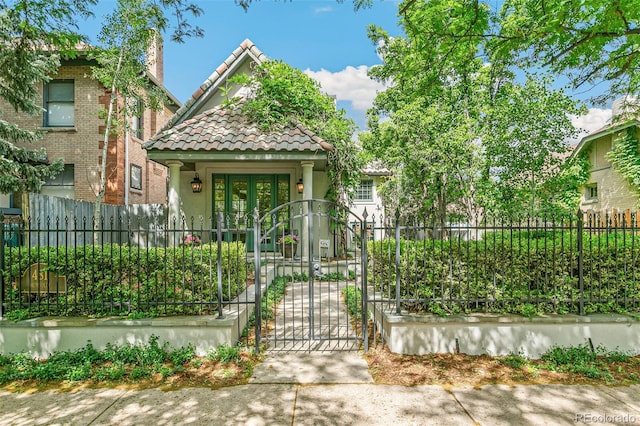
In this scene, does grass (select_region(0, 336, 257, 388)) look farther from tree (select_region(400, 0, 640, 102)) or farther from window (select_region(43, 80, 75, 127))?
window (select_region(43, 80, 75, 127))

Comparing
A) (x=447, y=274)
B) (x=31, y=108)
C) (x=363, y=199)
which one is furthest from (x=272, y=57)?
(x=363, y=199)

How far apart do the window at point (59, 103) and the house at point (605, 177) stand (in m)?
22.9

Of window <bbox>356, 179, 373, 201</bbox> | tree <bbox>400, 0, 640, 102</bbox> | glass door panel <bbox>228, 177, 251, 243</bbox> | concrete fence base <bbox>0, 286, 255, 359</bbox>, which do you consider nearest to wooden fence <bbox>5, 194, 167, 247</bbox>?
concrete fence base <bbox>0, 286, 255, 359</bbox>

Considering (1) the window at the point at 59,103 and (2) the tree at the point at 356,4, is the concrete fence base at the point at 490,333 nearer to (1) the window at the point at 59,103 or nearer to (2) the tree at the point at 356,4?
(2) the tree at the point at 356,4

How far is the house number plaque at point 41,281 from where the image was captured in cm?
506

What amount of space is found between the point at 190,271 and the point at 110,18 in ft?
27.8

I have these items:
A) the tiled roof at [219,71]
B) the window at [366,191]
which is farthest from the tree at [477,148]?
the window at [366,191]

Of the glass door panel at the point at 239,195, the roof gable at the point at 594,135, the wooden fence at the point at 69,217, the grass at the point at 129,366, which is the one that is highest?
the roof gable at the point at 594,135

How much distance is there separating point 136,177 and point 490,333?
15.2 m

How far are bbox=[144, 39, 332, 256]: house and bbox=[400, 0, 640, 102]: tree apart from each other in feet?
15.1

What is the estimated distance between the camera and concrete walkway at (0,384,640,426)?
3.36 meters

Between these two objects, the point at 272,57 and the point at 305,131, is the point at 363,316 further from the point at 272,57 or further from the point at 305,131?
the point at 272,57

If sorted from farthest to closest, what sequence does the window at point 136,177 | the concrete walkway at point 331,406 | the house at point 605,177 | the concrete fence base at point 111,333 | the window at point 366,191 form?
the window at point 366,191
the house at point 605,177
the window at point 136,177
the concrete fence base at point 111,333
the concrete walkway at point 331,406

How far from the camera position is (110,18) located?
946 cm
